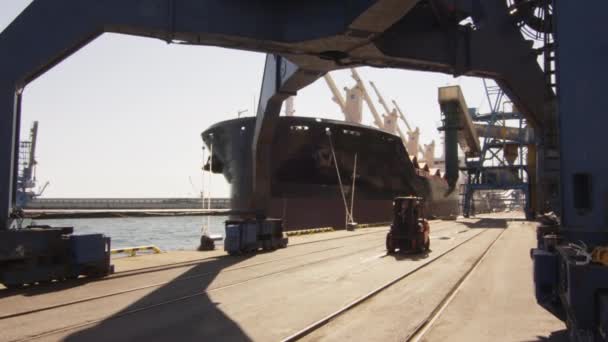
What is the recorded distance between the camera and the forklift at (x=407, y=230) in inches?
714

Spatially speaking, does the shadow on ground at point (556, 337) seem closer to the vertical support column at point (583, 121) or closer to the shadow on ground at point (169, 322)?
the vertical support column at point (583, 121)

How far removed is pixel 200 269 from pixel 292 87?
861 cm

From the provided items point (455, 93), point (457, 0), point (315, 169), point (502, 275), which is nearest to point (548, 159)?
point (502, 275)

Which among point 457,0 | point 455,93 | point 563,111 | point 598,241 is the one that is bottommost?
point 598,241

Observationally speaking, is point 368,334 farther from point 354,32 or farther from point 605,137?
point 354,32

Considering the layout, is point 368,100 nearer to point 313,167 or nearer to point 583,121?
point 313,167

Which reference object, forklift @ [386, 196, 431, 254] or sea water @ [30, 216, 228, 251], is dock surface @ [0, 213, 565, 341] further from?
sea water @ [30, 216, 228, 251]

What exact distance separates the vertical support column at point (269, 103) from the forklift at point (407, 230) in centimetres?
601

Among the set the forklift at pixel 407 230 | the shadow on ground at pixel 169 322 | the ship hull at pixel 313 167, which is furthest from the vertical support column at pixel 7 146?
the ship hull at pixel 313 167

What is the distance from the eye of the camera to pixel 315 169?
3406 centimetres

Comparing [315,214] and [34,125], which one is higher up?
[34,125]

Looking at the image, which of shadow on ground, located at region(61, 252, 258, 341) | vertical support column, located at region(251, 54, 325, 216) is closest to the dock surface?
shadow on ground, located at region(61, 252, 258, 341)

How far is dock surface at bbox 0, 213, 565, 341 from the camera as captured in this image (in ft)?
23.6

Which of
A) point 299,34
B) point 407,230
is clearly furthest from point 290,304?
point 407,230
